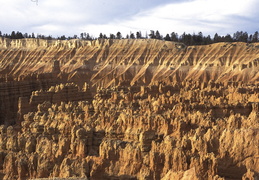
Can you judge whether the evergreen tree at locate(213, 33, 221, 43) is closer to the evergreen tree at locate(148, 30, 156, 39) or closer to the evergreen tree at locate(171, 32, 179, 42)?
the evergreen tree at locate(171, 32, 179, 42)

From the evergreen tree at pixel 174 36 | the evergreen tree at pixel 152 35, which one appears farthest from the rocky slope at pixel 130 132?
the evergreen tree at pixel 152 35

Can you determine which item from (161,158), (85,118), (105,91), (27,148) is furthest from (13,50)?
(161,158)

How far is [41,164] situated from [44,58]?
6625 centimetres

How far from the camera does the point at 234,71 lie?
63656 mm

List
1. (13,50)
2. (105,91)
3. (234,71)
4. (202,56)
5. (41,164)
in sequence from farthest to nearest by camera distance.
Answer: (13,50) → (202,56) → (234,71) → (105,91) → (41,164)

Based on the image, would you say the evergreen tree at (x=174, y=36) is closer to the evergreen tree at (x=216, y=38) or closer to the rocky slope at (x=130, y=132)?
the evergreen tree at (x=216, y=38)

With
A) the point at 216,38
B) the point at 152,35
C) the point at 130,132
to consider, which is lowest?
the point at 130,132

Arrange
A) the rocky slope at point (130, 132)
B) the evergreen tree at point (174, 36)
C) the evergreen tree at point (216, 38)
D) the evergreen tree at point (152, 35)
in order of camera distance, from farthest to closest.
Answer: the evergreen tree at point (152, 35) < the evergreen tree at point (174, 36) < the evergreen tree at point (216, 38) < the rocky slope at point (130, 132)

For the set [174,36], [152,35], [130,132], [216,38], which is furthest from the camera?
[152,35]

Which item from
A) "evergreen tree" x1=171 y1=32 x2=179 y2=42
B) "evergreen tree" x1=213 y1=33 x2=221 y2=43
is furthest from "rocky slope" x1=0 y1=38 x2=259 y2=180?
"evergreen tree" x1=171 y1=32 x2=179 y2=42

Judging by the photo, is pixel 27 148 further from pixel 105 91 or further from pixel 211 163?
pixel 105 91

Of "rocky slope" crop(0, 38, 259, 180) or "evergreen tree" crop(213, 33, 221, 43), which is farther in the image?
"evergreen tree" crop(213, 33, 221, 43)

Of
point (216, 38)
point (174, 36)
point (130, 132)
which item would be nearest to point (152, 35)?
point (174, 36)

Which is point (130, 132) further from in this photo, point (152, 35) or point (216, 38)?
point (152, 35)
